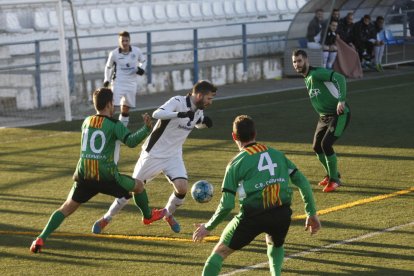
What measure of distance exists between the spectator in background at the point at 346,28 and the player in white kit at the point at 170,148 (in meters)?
18.7

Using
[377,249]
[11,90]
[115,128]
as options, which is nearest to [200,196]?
[115,128]

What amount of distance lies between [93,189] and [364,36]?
20640 millimetres

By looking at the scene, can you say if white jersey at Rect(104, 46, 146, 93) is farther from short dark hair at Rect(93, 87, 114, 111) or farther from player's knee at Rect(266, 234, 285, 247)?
player's knee at Rect(266, 234, 285, 247)

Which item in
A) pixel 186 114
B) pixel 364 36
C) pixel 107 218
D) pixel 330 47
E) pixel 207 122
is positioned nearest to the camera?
pixel 186 114

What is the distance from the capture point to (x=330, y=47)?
2734 cm

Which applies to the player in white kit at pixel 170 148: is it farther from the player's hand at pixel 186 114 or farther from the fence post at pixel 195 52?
the fence post at pixel 195 52

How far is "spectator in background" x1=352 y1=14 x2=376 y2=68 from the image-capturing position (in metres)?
29.2

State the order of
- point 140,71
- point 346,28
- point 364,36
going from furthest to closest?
point 364,36
point 346,28
point 140,71

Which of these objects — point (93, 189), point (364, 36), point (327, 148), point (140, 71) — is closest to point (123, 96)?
point (140, 71)

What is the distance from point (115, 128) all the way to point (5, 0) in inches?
680

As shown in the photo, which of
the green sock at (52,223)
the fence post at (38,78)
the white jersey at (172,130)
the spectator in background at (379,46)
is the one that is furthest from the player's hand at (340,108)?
the spectator in background at (379,46)

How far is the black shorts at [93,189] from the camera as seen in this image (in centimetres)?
980

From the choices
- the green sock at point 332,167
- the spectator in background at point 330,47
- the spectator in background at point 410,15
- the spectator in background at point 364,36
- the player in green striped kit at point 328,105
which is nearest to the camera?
the player in green striped kit at point 328,105

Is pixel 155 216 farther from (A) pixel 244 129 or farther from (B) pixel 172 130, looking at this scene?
(A) pixel 244 129
